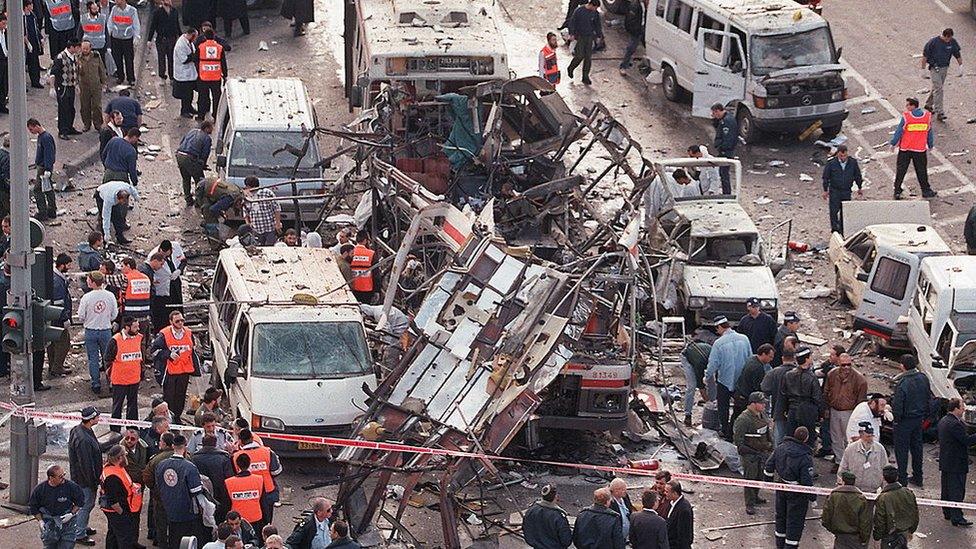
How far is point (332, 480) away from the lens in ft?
62.1

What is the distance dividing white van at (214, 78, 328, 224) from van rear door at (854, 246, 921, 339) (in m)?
6.90

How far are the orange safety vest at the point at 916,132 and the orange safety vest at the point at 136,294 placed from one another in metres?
Answer: 11.0

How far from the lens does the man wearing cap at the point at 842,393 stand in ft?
65.8

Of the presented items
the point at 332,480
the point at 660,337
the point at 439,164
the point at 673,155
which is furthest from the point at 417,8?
the point at 332,480

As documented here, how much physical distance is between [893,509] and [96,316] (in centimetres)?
870

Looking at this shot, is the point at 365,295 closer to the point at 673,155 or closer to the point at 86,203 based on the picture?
the point at 86,203

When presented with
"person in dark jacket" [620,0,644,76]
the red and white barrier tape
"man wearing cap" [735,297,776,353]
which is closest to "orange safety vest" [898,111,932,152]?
"person in dark jacket" [620,0,644,76]

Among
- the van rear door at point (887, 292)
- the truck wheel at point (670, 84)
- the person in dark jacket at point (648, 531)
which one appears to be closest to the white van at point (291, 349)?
the person in dark jacket at point (648, 531)

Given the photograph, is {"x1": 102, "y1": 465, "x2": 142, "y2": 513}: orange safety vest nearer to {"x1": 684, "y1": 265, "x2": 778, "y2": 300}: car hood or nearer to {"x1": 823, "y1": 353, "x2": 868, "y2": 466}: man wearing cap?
{"x1": 823, "y1": 353, "x2": 868, "y2": 466}: man wearing cap

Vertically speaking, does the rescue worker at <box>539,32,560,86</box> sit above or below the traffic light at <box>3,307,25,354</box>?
below

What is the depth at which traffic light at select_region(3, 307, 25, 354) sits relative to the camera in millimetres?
18172

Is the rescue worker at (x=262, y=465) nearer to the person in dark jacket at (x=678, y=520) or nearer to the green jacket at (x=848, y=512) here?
the person in dark jacket at (x=678, y=520)

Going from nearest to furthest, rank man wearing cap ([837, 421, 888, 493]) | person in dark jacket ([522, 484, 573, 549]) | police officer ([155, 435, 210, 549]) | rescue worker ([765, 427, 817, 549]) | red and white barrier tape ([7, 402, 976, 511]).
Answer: person in dark jacket ([522, 484, 573, 549]) < police officer ([155, 435, 210, 549]) < red and white barrier tape ([7, 402, 976, 511]) < rescue worker ([765, 427, 817, 549]) < man wearing cap ([837, 421, 888, 493])

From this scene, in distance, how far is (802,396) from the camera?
64.8 feet
